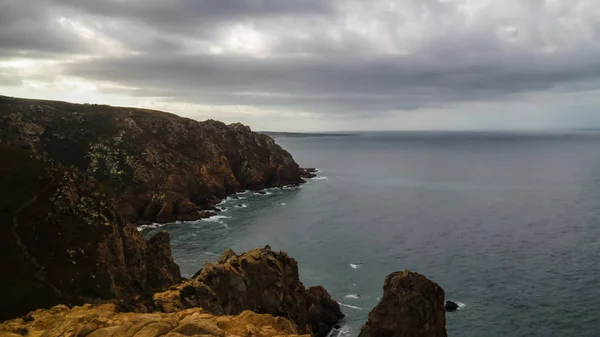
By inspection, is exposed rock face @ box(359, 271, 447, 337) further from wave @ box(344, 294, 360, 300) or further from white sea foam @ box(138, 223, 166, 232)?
white sea foam @ box(138, 223, 166, 232)

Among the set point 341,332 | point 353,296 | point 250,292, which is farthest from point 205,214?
point 250,292

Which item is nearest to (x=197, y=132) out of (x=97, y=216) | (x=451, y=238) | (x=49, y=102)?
(x=49, y=102)

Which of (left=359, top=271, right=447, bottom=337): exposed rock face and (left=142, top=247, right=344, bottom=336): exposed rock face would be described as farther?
(left=359, top=271, right=447, bottom=337): exposed rock face

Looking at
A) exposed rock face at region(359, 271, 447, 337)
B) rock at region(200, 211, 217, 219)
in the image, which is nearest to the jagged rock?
rock at region(200, 211, 217, 219)

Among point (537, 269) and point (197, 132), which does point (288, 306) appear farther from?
point (197, 132)

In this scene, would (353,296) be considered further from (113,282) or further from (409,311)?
(113,282)

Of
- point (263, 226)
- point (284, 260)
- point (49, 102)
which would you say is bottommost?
point (263, 226)

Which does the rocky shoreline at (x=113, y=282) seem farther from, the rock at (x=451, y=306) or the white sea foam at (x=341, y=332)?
the rock at (x=451, y=306)
